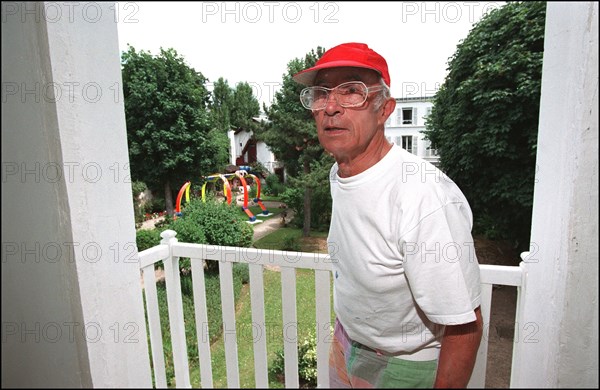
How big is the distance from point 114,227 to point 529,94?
4096mm

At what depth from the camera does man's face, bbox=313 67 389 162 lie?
2.61 ft

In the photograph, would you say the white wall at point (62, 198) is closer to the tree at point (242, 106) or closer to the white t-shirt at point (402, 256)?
the white t-shirt at point (402, 256)

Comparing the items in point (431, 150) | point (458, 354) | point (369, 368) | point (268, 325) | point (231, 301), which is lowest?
point (268, 325)

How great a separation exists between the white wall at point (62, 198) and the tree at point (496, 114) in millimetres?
3345

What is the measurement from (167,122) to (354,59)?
1703 mm

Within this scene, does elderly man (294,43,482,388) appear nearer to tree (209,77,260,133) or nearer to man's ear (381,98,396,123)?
man's ear (381,98,396,123)

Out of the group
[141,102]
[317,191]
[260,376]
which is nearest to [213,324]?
[260,376]

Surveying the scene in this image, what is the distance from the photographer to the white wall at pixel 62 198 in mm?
376

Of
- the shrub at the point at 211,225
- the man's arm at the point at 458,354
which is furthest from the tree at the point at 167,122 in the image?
the man's arm at the point at 458,354

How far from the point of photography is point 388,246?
2.39 feet

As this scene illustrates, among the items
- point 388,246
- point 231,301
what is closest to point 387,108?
point 388,246

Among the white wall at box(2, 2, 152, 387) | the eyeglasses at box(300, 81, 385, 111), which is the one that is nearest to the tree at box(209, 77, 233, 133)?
the eyeglasses at box(300, 81, 385, 111)

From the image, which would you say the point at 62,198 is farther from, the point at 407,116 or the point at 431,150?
the point at 431,150

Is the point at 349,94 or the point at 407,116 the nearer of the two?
the point at 349,94
